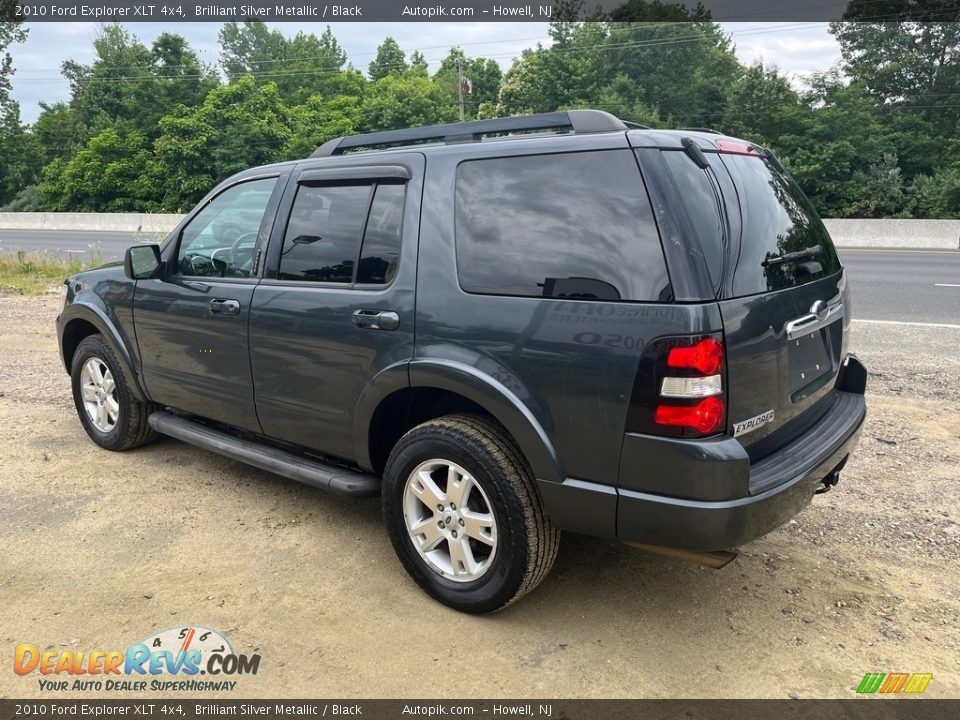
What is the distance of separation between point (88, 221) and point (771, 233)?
126ft

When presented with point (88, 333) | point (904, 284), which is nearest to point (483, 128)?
point (88, 333)

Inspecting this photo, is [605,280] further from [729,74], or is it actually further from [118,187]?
[729,74]

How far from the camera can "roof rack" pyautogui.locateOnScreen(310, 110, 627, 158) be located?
286 centimetres

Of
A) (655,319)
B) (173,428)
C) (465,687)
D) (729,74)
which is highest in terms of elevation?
(729,74)

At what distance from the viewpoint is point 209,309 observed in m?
3.96

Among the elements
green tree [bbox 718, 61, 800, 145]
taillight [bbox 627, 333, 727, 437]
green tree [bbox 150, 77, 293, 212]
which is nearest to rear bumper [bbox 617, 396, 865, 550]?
taillight [bbox 627, 333, 727, 437]

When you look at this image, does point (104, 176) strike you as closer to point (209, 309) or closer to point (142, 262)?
point (142, 262)

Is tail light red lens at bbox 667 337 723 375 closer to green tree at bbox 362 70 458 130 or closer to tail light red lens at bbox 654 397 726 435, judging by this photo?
tail light red lens at bbox 654 397 726 435

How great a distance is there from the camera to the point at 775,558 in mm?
3443

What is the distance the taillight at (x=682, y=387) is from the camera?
242cm

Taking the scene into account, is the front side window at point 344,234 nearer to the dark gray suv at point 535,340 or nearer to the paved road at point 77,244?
the dark gray suv at point 535,340

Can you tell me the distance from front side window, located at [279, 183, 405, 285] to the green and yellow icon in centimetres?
240
